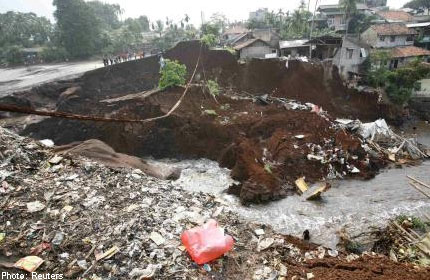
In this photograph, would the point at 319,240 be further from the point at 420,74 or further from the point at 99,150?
the point at 420,74

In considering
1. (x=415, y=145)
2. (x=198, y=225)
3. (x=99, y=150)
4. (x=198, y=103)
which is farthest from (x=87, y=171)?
(x=415, y=145)

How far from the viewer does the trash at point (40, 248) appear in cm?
473

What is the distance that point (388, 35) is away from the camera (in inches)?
968

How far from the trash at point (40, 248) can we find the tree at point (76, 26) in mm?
28749

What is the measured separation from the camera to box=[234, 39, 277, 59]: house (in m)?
25.4

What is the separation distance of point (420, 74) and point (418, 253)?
53.1 feet

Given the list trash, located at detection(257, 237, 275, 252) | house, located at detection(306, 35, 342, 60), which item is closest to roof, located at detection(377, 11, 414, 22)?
house, located at detection(306, 35, 342, 60)

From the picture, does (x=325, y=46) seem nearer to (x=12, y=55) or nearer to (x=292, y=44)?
(x=292, y=44)

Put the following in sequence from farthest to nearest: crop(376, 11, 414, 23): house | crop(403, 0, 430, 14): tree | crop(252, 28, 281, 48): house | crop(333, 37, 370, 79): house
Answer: crop(403, 0, 430, 14): tree → crop(376, 11, 414, 23): house → crop(252, 28, 281, 48): house → crop(333, 37, 370, 79): house

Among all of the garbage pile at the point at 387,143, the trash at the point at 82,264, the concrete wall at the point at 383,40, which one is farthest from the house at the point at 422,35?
the trash at the point at 82,264

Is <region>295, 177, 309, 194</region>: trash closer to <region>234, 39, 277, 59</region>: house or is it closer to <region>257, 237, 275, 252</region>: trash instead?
<region>257, 237, 275, 252</region>: trash

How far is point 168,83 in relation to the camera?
17156 millimetres

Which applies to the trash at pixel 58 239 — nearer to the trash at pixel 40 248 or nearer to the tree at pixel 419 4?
the trash at pixel 40 248

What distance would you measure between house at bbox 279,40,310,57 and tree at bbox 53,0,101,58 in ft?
59.7
